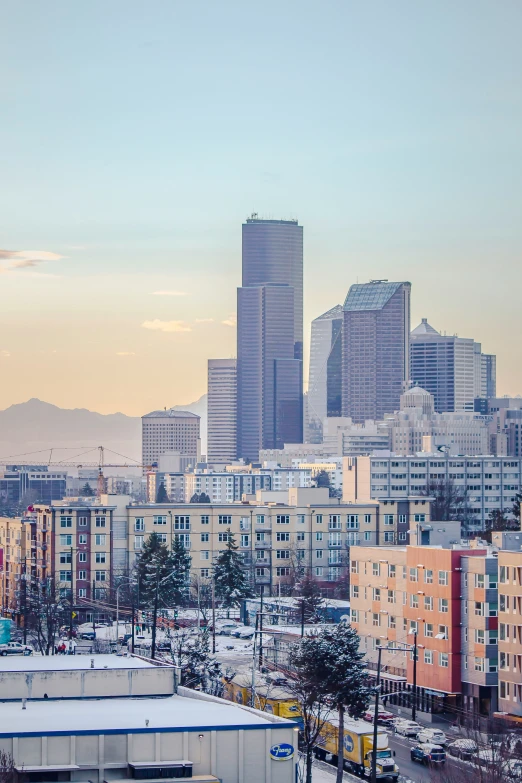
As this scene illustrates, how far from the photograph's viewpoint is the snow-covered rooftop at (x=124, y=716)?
115 ft

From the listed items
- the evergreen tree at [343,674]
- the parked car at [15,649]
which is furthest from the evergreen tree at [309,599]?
the evergreen tree at [343,674]

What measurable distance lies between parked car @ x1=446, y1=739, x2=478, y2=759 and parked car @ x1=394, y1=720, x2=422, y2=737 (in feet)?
10.1

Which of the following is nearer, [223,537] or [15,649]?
[15,649]

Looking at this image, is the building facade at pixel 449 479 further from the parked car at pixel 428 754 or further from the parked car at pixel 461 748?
the parked car at pixel 428 754

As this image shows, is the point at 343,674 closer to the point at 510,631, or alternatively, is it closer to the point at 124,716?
the point at 510,631

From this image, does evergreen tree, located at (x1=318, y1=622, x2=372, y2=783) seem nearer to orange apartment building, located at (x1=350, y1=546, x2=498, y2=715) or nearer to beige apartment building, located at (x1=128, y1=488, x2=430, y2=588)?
orange apartment building, located at (x1=350, y1=546, x2=498, y2=715)

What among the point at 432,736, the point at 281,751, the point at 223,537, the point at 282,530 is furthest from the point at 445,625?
the point at 282,530

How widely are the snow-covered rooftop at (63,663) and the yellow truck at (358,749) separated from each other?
22.9 feet

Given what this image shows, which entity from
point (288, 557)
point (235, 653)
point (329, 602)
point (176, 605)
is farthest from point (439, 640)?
point (288, 557)

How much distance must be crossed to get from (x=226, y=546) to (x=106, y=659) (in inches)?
2073

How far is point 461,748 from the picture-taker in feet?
166

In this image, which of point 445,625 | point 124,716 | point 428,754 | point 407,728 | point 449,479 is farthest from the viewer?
point 449,479

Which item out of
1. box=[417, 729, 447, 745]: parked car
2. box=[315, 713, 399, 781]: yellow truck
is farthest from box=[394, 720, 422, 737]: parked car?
box=[315, 713, 399, 781]: yellow truck

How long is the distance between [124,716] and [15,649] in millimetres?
36102
